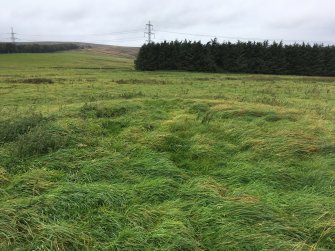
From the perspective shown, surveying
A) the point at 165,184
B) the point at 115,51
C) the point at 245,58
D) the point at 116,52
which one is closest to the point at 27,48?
the point at 116,52

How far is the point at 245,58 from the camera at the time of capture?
176 feet

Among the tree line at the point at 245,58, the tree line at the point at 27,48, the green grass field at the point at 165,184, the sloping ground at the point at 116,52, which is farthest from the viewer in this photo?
the sloping ground at the point at 116,52

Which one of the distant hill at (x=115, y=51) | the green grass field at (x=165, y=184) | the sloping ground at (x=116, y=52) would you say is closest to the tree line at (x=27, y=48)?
the sloping ground at (x=116, y=52)

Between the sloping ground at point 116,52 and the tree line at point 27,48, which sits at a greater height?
the tree line at point 27,48

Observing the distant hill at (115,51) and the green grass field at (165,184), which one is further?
the distant hill at (115,51)

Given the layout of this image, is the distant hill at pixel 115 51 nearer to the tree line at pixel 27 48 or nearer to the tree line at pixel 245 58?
the tree line at pixel 27 48

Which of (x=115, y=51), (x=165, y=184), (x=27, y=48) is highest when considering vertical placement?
(x=27, y=48)

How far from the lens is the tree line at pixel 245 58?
5328 cm

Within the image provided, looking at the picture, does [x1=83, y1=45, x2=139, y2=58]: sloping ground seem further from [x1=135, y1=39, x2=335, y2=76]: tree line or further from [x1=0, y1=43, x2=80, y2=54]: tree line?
[x1=135, y1=39, x2=335, y2=76]: tree line

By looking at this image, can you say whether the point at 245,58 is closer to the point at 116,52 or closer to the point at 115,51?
the point at 116,52

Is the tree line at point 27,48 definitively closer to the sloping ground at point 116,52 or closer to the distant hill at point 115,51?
the sloping ground at point 116,52

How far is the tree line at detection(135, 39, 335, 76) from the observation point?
53281mm

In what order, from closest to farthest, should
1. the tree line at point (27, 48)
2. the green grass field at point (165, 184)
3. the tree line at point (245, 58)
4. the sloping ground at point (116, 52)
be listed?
the green grass field at point (165, 184), the tree line at point (245, 58), the tree line at point (27, 48), the sloping ground at point (116, 52)

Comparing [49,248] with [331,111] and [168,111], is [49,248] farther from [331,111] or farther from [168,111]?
[331,111]
